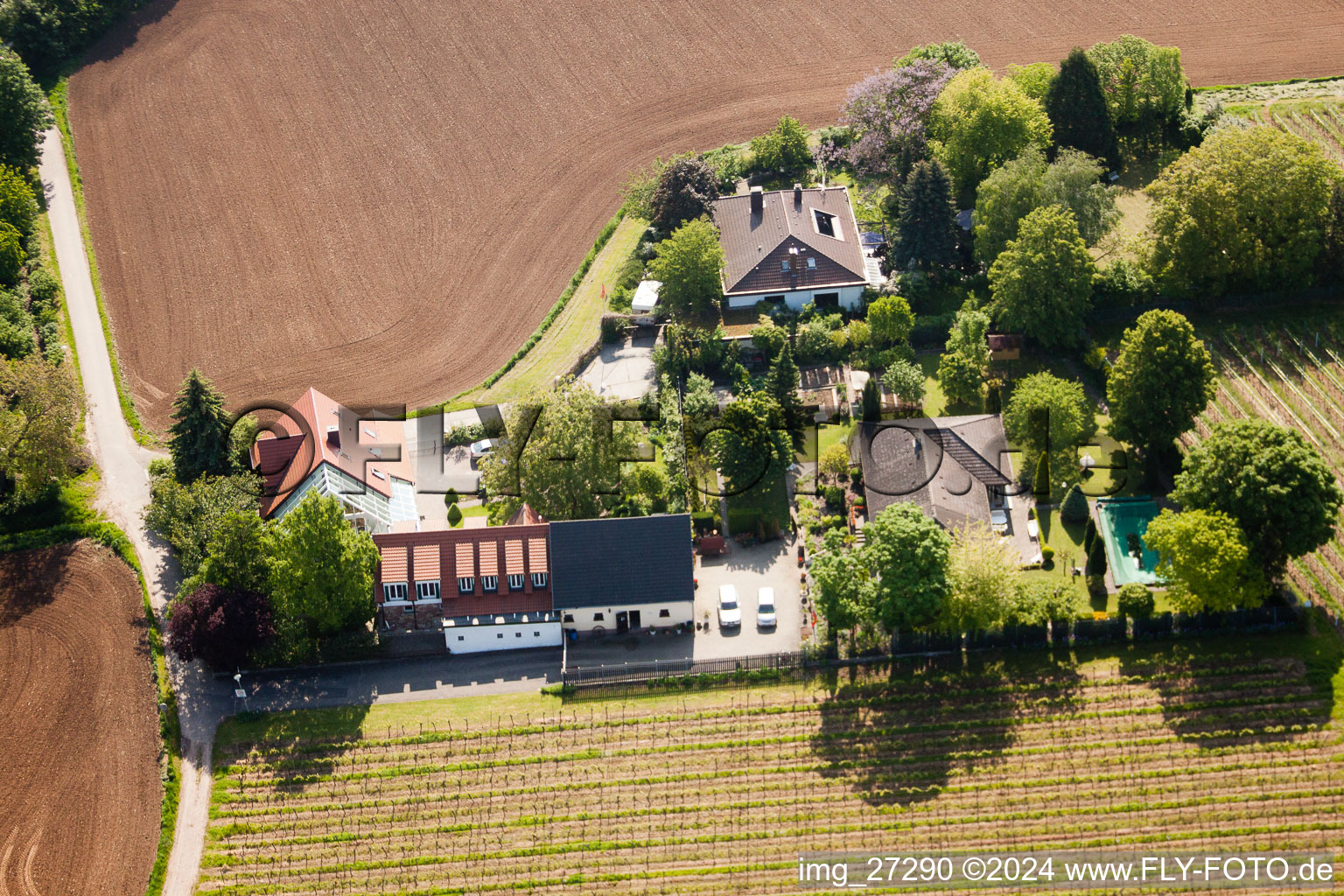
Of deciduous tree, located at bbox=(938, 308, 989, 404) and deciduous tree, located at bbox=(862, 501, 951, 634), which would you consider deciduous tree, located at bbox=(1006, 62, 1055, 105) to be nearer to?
deciduous tree, located at bbox=(938, 308, 989, 404)

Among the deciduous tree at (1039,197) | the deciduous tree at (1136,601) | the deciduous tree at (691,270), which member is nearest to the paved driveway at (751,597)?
the deciduous tree at (1136,601)

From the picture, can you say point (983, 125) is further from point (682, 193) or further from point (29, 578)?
point (29, 578)

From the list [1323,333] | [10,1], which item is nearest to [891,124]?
[1323,333]

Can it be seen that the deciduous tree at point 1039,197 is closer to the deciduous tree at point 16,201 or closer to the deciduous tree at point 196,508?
the deciduous tree at point 196,508

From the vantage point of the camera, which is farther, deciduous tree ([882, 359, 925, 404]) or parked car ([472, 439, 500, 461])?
parked car ([472, 439, 500, 461])

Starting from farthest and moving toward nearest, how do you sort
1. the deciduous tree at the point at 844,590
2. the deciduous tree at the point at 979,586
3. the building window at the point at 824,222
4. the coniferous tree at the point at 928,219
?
the building window at the point at 824,222, the coniferous tree at the point at 928,219, the deciduous tree at the point at 844,590, the deciduous tree at the point at 979,586

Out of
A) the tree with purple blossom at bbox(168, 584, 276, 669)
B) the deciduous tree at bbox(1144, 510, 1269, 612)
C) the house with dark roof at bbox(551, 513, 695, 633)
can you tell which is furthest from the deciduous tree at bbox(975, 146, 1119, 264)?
the tree with purple blossom at bbox(168, 584, 276, 669)

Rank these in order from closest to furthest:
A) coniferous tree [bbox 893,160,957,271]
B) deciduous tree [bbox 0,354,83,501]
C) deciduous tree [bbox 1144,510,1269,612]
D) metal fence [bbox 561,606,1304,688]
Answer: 1. deciduous tree [bbox 1144,510,1269,612]
2. metal fence [bbox 561,606,1304,688]
3. deciduous tree [bbox 0,354,83,501]
4. coniferous tree [bbox 893,160,957,271]
